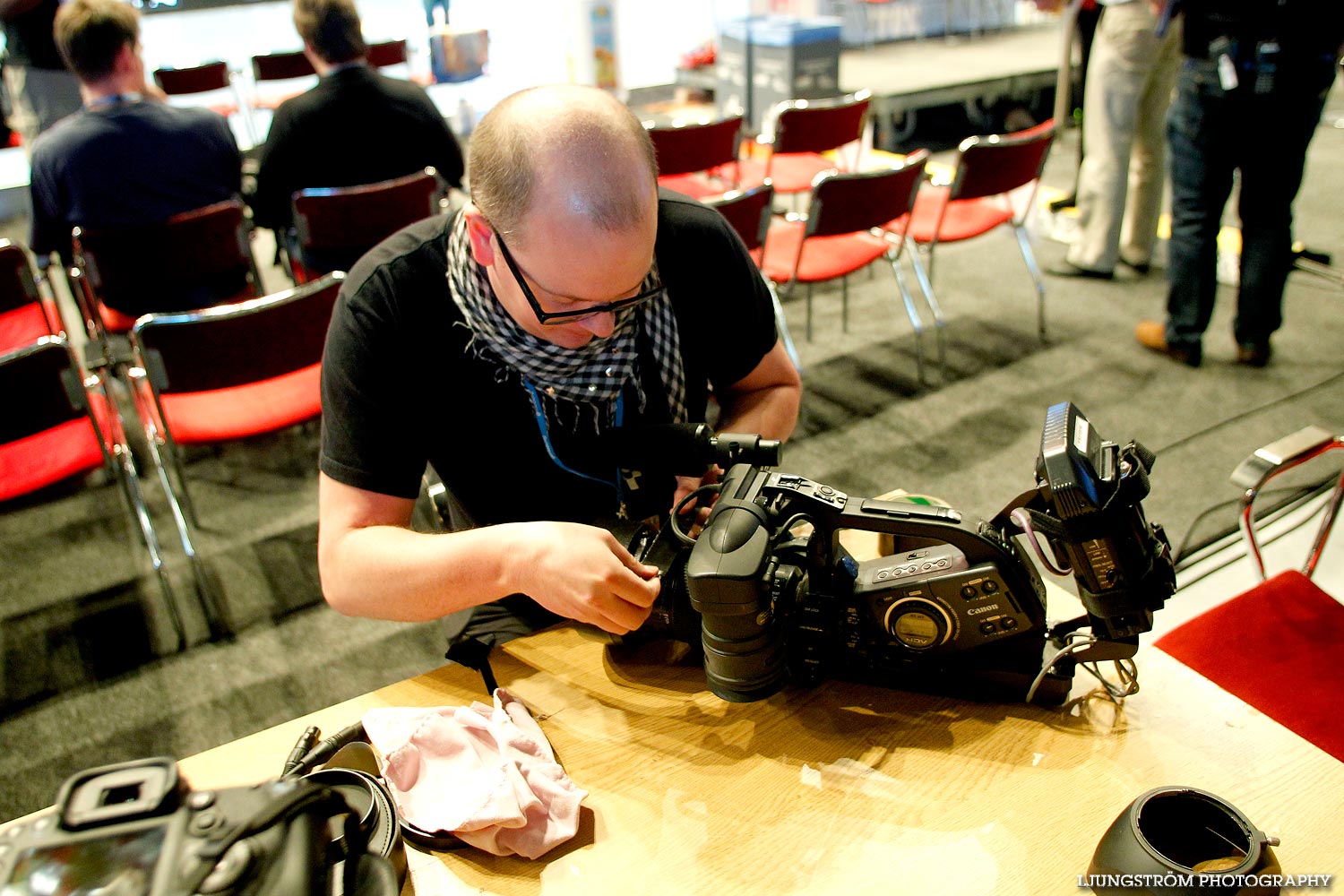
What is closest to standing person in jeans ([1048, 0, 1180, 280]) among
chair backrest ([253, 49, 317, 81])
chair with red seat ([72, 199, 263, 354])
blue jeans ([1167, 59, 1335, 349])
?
blue jeans ([1167, 59, 1335, 349])

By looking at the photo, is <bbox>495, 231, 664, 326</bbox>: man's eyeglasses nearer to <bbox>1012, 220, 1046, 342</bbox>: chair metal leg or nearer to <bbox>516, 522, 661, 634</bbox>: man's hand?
<bbox>516, 522, 661, 634</bbox>: man's hand

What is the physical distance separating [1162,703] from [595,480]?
0.74m

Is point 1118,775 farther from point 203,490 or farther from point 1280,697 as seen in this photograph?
point 203,490

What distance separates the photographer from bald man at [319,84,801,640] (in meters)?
0.96

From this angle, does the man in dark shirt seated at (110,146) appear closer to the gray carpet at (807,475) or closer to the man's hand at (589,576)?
the gray carpet at (807,475)

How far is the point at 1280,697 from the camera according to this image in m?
1.25

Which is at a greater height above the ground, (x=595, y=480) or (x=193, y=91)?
(x=193, y=91)

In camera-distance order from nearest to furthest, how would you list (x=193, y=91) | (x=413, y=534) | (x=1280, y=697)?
(x=413, y=534)
(x=1280, y=697)
(x=193, y=91)

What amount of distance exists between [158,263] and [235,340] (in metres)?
0.81

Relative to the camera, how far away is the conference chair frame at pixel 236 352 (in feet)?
6.41

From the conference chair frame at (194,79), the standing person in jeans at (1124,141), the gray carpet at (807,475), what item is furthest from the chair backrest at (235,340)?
the conference chair frame at (194,79)

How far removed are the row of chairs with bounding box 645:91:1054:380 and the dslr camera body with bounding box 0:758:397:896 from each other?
2.29 metres

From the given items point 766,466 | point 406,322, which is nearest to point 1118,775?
point 766,466

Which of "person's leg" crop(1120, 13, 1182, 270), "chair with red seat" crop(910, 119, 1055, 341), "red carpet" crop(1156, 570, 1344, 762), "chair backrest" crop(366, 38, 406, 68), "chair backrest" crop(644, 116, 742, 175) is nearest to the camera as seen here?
"red carpet" crop(1156, 570, 1344, 762)
